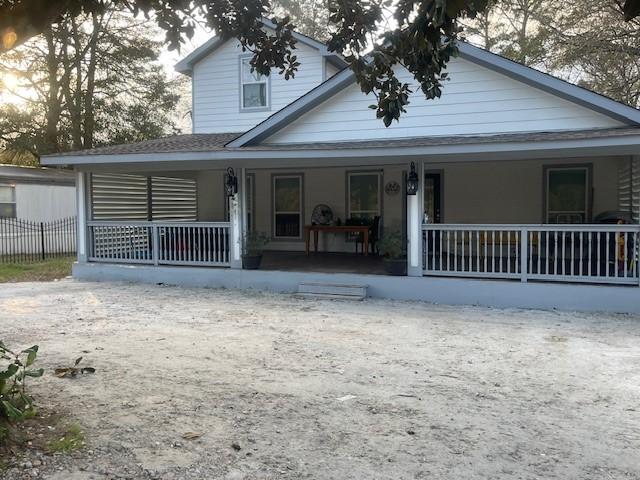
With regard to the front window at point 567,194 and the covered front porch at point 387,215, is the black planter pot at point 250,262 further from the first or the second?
the front window at point 567,194

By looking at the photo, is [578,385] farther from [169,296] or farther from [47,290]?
[47,290]

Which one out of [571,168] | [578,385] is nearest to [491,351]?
[578,385]

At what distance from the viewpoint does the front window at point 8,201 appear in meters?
17.4

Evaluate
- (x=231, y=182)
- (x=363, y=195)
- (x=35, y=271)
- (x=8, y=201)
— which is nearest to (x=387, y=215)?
(x=363, y=195)

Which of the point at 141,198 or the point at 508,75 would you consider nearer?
the point at 508,75

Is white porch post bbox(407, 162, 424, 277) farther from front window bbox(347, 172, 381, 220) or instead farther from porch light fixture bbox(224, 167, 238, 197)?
front window bbox(347, 172, 381, 220)

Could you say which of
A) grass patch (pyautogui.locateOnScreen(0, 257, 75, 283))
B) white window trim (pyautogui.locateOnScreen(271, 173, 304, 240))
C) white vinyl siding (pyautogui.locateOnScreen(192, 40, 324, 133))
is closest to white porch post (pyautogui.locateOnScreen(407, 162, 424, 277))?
white window trim (pyautogui.locateOnScreen(271, 173, 304, 240))

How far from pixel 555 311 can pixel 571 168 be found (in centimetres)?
450

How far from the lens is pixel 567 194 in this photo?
475 inches

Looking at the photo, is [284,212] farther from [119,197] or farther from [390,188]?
[119,197]

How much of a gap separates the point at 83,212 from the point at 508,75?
29.0 feet

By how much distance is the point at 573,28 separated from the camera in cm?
1738

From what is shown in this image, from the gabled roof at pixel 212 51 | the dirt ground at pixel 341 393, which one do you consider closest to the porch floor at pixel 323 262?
the dirt ground at pixel 341 393

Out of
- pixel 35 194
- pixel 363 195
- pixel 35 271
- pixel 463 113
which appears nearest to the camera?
pixel 463 113
